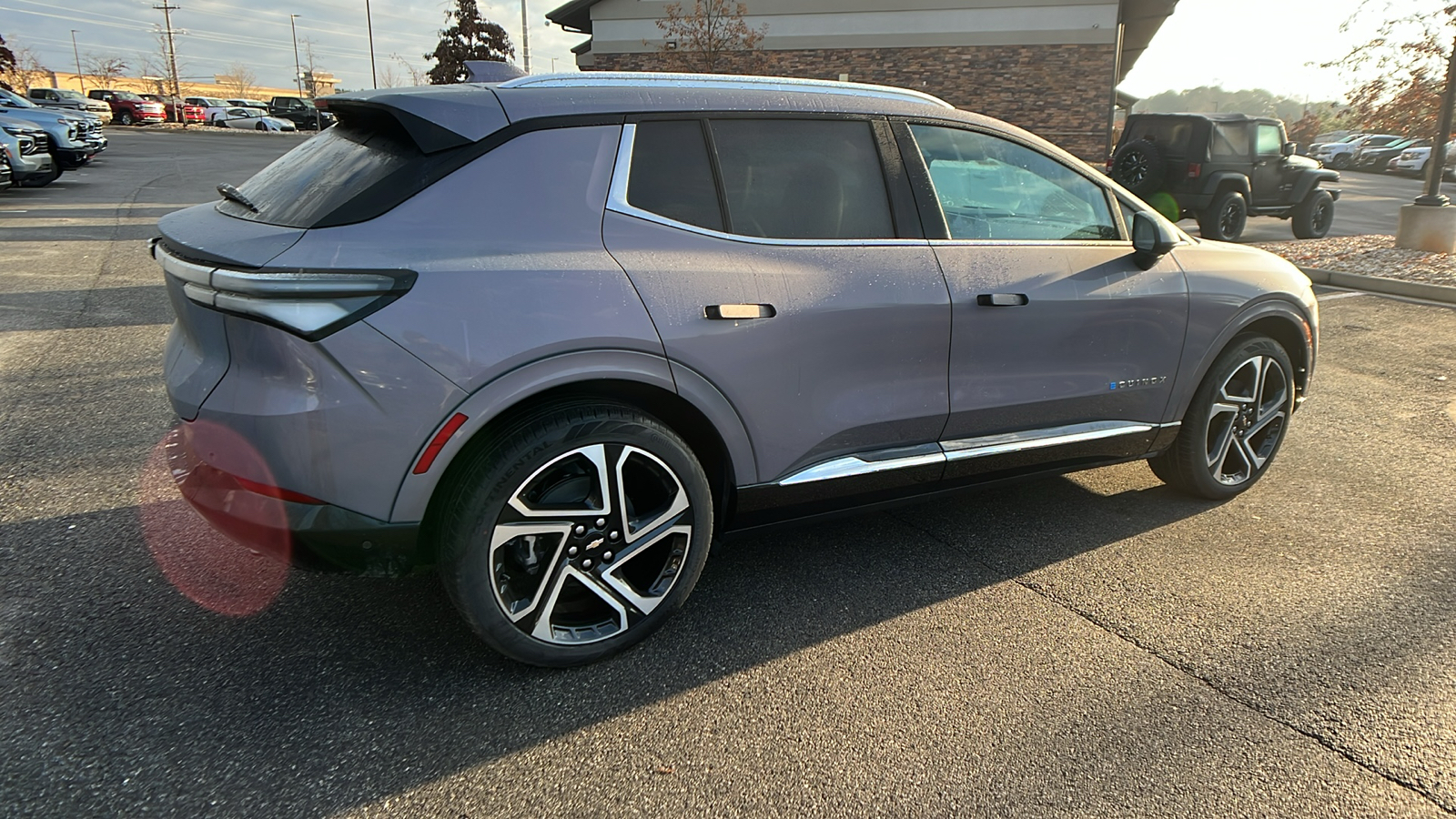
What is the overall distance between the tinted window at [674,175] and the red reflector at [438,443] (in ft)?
2.76

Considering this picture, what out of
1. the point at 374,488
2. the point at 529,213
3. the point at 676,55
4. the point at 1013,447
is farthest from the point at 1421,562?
the point at 676,55

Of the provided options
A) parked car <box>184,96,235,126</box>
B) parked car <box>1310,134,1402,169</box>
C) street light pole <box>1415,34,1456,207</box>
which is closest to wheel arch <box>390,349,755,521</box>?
street light pole <box>1415,34,1456,207</box>

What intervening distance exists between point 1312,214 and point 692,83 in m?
15.4

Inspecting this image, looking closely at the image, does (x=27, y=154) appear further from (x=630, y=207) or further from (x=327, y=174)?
(x=630, y=207)

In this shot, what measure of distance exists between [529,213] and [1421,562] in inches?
143

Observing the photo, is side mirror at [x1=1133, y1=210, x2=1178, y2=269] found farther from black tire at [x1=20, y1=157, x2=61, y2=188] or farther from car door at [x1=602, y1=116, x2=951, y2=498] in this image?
black tire at [x1=20, y1=157, x2=61, y2=188]

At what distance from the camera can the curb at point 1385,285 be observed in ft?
31.2

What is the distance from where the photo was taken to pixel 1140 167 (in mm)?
13781

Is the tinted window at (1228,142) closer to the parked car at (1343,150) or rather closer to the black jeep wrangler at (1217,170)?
the black jeep wrangler at (1217,170)

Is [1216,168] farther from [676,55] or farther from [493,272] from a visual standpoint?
[676,55]

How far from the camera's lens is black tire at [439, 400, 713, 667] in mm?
2506

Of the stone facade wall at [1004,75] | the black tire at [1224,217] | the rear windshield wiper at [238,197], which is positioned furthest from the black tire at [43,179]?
the black tire at [1224,217]

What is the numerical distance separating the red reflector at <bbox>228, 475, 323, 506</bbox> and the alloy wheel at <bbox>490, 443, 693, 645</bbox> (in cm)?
48

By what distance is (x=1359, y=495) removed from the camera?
4.26 meters
